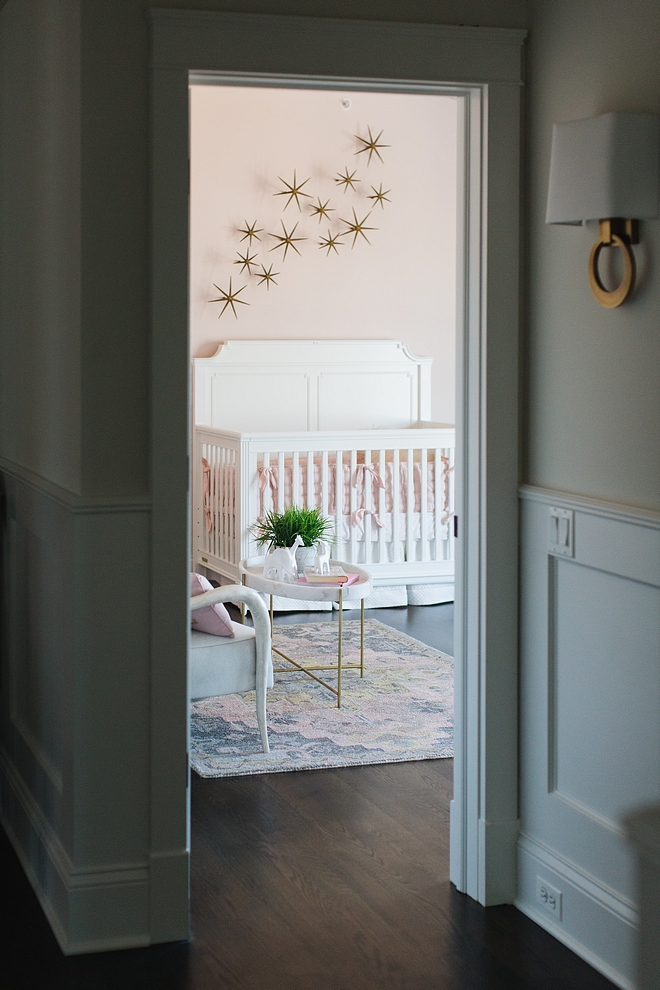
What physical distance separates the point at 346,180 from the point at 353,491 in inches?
88.8

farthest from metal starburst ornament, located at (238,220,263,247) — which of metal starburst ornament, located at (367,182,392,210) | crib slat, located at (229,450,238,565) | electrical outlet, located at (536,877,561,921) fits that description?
electrical outlet, located at (536,877,561,921)

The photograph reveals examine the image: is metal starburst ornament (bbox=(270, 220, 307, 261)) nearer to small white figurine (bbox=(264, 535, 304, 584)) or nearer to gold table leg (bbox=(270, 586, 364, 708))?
gold table leg (bbox=(270, 586, 364, 708))

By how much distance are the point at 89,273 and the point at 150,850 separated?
1288 millimetres

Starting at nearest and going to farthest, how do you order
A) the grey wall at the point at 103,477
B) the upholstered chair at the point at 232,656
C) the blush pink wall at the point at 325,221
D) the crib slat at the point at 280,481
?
the grey wall at the point at 103,477, the upholstered chair at the point at 232,656, the crib slat at the point at 280,481, the blush pink wall at the point at 325,221

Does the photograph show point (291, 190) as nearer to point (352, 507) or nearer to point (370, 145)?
point (370, 145)

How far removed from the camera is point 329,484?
20.0 feet

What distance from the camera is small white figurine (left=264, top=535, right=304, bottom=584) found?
14.3 ft

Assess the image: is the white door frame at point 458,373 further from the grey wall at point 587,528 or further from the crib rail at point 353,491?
the crib rail at point 353,491

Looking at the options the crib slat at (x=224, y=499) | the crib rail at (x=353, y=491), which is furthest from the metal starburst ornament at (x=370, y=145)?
the crib slat at (x=224, y=499)

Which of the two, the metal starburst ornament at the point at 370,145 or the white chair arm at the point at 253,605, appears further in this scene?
the metal starburst ornament at the point at 370,145

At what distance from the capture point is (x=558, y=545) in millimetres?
2494

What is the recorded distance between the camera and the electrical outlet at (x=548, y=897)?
2514 millimetres

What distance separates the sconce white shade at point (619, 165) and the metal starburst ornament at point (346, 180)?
509 cm

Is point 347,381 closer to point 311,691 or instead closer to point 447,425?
point 447,425
